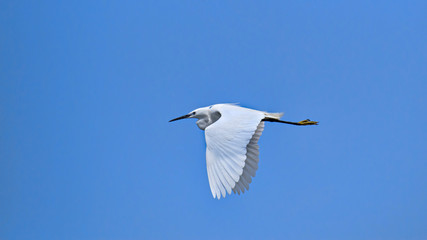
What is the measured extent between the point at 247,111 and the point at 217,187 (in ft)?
3.58

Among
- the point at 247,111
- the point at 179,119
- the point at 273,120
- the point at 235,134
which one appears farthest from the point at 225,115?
the point at 179,119

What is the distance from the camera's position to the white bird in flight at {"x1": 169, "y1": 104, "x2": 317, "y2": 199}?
3727mm

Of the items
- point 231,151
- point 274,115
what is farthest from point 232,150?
point 274,115

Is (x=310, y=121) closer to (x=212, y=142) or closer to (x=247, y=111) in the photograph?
(x=247, y=111)

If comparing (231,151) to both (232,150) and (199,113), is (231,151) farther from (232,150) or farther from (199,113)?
(199,113)

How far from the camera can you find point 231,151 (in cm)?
381

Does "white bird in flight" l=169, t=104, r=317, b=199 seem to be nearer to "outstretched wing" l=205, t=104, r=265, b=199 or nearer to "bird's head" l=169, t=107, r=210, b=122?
"outstretched wing" l=205, t=104, r=265, b=199

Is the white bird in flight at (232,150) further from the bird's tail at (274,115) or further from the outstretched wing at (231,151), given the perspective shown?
the bird's tail at (274,115)

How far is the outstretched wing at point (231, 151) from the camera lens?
3727 mm

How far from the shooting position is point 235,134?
394cm

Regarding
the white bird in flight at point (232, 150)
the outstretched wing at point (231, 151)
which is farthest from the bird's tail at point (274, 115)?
the outstretched wing at point (231, 151)

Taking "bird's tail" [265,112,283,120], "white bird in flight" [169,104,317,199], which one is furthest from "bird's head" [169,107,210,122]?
"bird's tail" [265,112,283,120]

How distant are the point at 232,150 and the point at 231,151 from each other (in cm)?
1

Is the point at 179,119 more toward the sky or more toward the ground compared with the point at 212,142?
more toward the sky
